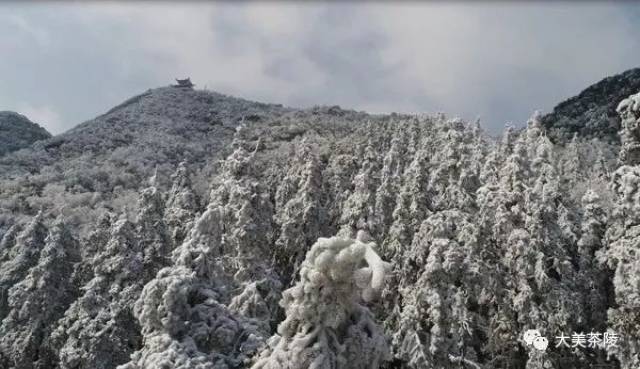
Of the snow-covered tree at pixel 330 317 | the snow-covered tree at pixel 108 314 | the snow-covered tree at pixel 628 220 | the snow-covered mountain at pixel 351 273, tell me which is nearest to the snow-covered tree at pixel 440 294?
the snow-covered mountain at pixel 351 273

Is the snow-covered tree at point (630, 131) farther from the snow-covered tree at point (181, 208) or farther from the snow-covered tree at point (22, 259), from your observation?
the snow-covered tree at point (22, 259)

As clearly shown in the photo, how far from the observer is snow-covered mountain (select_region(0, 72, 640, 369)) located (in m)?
11.9

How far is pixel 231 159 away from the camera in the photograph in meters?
26.3

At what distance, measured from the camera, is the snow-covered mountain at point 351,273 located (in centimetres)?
1188

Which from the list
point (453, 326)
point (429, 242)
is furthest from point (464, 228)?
point (453, 326)

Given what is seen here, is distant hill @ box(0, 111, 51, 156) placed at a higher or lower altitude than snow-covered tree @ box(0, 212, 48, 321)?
higher

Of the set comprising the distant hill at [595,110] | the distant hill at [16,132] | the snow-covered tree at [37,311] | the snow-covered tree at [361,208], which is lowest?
the snow-covered tree at [37,311]

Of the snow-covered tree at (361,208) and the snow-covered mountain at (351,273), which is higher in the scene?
the snow-covered tree at (361,208)

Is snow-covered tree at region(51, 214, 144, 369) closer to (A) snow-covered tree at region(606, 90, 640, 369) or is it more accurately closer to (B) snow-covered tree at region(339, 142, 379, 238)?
(B) snow-covered tree at region(339, 142, 379, 238)

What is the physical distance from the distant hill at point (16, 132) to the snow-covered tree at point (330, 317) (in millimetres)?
118167

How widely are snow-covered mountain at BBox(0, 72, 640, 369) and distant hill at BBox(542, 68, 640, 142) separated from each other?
64.4 m

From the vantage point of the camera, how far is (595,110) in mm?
112188

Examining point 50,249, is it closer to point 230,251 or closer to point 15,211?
point 230,251

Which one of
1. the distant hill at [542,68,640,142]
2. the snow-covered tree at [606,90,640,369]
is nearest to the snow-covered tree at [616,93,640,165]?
the snow-covered tree at [606,90,640,369]
